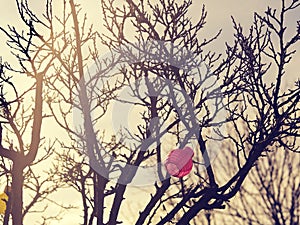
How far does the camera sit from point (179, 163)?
16.6 ft

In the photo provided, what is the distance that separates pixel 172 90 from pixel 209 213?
34.8 feet

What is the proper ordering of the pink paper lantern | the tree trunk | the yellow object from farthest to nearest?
the yellow object < the pink paper lantern < the tree trunk

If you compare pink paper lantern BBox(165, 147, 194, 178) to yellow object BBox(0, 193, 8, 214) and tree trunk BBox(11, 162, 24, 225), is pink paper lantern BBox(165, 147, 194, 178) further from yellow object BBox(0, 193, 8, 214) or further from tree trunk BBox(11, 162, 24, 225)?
yellow object BBox(0, 193, 8, 214)

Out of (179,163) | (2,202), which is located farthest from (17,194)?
(2,202)

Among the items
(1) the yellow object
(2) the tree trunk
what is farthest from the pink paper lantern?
(1) the yellow object

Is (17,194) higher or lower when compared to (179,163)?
lower

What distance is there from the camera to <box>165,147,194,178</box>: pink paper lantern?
5.04 metres

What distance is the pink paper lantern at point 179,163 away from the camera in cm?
504

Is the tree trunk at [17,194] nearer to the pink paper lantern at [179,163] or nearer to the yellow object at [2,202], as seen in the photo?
the pink paper lantern at [179,163]

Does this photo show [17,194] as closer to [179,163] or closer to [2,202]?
[179,163]

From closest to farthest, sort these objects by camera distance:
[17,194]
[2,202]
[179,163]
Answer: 1. [17,194]
2. [179,163]
3. [2,202]

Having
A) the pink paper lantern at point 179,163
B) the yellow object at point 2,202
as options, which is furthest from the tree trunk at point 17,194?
the yellow object at point 2,202

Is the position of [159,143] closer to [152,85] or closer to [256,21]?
[152,85]

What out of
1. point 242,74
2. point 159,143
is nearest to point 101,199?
point 159,143
